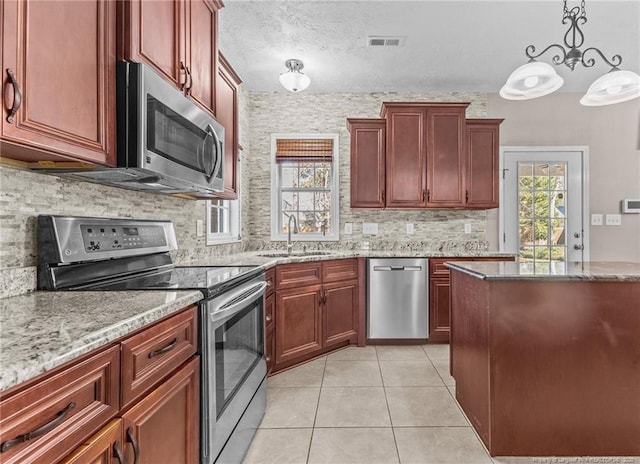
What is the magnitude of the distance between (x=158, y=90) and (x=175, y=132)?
0.21 m

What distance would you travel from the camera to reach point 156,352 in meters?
1.06

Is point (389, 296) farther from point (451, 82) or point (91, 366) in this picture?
point (91, 366)

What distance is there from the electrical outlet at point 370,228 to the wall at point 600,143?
1.83 m

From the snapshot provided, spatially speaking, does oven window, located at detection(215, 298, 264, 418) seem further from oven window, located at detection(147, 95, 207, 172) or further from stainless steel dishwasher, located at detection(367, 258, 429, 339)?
stainless steel dishwasher, located at detection(367, 258, 429, 339)

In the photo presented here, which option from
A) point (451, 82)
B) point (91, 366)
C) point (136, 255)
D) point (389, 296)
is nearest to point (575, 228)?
point (451, 82)

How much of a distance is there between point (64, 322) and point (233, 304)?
744 mm

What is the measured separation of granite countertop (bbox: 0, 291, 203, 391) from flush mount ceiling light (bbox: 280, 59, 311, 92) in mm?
2512

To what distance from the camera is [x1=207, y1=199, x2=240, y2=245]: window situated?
10.4 ft

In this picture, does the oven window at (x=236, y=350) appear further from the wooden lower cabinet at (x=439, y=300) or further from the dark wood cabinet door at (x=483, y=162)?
the dark wood cabinet door at (x=483, y=162)

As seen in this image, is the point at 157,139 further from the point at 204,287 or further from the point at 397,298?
the point at 397,298

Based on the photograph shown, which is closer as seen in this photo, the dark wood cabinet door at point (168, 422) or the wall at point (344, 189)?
the dark wood cabinet door at point (168, 422)

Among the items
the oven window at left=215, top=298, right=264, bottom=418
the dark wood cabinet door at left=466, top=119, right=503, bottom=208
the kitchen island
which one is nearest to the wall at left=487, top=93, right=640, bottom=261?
the dark wood cabinet door at left=466, top=119, right=503, bottom=208

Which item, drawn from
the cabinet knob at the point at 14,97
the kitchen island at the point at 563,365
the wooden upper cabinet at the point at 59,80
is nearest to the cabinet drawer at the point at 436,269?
the kitchen island at the point at 563,365

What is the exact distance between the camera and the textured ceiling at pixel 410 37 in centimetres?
260
